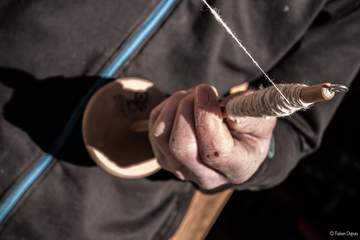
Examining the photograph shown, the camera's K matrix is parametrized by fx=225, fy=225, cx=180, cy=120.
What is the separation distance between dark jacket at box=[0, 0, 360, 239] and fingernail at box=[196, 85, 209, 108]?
13 centimetres

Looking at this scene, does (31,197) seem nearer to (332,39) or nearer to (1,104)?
(1,104)

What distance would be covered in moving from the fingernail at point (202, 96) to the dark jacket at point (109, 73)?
0.13m

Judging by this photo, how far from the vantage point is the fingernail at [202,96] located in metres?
0.22

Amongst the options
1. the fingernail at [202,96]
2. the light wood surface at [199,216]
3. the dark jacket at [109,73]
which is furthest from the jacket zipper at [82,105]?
the light wood surface at [199,216]

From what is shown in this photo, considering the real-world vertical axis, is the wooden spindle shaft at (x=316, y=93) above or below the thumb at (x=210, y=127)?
above

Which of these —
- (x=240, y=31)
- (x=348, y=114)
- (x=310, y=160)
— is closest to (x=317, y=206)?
(x=310, y=160)

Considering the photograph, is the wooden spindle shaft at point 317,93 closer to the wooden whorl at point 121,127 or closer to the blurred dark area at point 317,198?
the wooden whorl at point 121,127

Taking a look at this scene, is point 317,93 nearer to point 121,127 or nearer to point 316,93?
point 316,93

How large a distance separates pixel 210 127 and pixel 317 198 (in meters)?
0.84

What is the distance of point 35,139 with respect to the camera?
295 millimetres

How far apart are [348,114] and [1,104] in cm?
100

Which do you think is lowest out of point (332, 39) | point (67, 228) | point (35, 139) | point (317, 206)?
point (317, 206)

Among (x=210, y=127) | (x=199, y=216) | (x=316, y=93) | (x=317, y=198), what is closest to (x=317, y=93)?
(x=316, y=93)

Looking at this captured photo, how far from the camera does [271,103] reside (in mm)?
167
